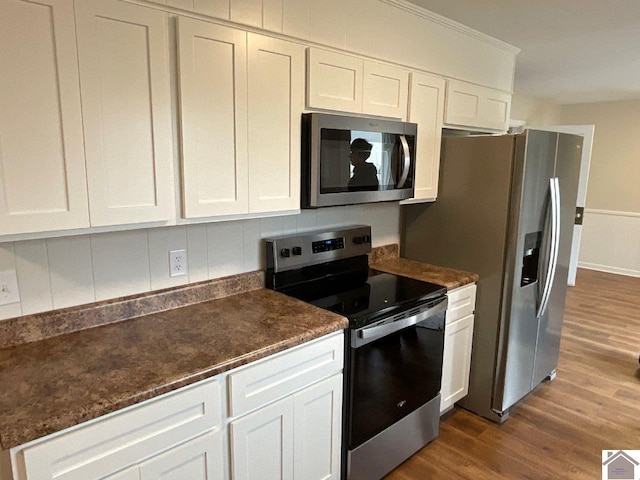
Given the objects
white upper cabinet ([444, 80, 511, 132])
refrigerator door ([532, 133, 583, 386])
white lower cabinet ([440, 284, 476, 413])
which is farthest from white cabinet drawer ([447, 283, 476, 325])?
white upper cabinet ([444, 80, 511, 132])

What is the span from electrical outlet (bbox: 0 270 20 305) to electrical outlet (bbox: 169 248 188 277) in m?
0.55

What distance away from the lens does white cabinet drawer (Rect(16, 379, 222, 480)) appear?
1.11 metres

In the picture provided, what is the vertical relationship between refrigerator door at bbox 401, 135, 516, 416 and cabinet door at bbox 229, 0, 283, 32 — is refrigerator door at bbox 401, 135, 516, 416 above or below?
below

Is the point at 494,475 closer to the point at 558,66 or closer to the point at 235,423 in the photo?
the point at 235,423

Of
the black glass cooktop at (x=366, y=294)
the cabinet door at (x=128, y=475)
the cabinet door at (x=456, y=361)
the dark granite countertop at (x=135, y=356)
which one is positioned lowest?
the cabinet door at (x=456, y=361)

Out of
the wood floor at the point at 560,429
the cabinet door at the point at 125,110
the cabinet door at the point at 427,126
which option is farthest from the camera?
the cabinet door at the point at 427,126

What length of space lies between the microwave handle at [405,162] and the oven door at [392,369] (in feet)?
2.15

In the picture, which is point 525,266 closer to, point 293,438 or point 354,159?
point 354,159

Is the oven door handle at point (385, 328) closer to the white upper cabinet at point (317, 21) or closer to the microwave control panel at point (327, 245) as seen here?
the microwave control panel at point (327, 245)

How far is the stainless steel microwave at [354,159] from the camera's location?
1918 millimetres

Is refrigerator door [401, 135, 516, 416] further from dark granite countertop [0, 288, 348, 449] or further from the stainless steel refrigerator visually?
dark granite countertop [0, 288, 348, 449]

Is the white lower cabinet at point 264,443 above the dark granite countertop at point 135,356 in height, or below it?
below

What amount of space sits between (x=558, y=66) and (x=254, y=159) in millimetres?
3303

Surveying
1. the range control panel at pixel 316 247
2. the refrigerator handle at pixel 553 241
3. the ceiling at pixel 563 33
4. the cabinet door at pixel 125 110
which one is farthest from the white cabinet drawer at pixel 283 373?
the ceiling at pixel 563 33
